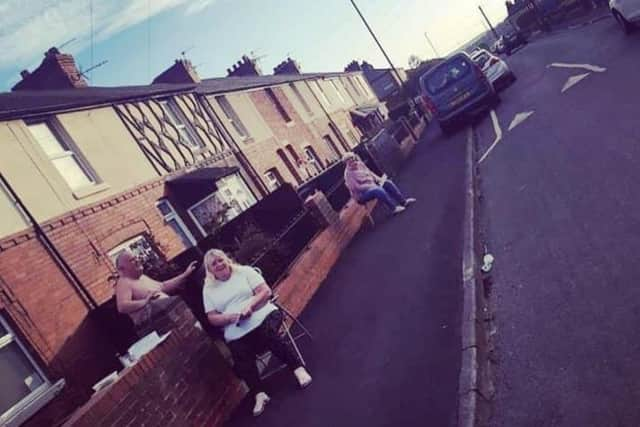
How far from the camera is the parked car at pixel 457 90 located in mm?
15625

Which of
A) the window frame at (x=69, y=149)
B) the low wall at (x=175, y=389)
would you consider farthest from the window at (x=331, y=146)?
the low wall at (x=175, y=389)

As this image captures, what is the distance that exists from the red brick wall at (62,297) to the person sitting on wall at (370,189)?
575 cm

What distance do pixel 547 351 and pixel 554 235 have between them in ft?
6.67

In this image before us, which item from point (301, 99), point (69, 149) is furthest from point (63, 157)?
point (301, 99)

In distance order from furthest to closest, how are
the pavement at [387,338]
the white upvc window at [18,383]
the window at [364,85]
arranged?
1. the window at [364,85]
2. the white upvc window at [18,383]
3. the pavement at [387,338]

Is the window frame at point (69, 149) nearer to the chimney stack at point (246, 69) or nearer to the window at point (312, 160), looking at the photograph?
the window at point (312, 160)

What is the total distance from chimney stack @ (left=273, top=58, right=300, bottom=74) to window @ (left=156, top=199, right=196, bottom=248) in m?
29.0

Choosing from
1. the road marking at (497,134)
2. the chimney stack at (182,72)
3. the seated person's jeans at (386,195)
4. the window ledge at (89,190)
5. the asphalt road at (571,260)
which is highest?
the chimney stack at (182,72)

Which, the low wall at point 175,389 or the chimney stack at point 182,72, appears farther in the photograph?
the chimney stack at point 182,72

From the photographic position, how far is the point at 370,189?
10.4 m

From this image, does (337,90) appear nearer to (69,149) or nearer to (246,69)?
(246,69)

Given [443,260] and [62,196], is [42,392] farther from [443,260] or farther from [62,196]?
[443,260]

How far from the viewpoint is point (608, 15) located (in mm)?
18297

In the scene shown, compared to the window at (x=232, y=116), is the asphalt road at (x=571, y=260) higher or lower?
lower
